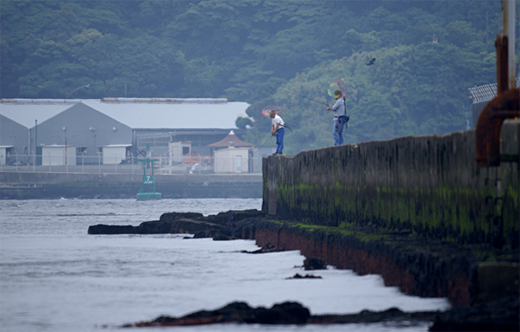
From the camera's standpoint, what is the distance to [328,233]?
1259cm

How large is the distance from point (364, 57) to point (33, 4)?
41388 mm

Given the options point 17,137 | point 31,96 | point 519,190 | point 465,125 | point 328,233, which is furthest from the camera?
point 31,96

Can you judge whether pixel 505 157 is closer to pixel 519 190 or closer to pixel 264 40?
pixel 519 190

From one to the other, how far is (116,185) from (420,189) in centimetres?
4899

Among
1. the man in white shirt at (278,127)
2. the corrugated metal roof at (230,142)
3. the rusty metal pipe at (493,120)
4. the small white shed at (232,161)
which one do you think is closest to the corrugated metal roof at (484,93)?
the man in white shirt at (278,127)

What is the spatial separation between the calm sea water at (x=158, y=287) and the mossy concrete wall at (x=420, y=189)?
973 mm

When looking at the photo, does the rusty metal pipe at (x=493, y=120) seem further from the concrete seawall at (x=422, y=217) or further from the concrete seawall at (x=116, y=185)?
the concrete seawall at (x=116, y=185)

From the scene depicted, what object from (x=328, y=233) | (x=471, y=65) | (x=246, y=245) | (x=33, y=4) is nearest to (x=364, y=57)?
(x=471, y=65)

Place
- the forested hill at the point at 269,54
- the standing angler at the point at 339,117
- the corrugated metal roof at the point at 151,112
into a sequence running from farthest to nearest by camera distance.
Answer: the corrugated metal roof at the point at 151,112 < the forested hill at the point at 269,54 < the standing angler at the point at 339,117

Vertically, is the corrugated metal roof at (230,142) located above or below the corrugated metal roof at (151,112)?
below

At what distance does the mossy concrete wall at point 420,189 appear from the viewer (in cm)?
840

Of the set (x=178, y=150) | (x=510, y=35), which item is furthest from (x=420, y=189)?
(x=178, y=150)

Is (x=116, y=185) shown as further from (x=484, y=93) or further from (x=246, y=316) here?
(x=246, y=316)

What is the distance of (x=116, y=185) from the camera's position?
57875mm
